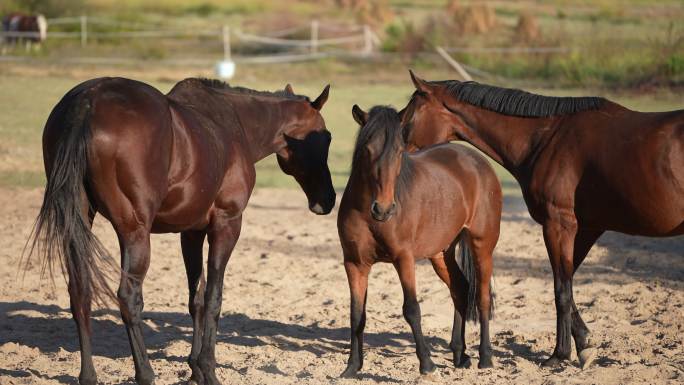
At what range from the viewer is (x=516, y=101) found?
6.43 metres

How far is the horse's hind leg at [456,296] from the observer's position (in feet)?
19.9

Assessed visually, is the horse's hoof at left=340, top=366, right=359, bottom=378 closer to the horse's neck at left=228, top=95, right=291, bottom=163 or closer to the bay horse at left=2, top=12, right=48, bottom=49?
the horse's neck at left=228, top=95, right=291, bottom=163

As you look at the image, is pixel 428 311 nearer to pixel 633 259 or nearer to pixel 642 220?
pixel 642 220

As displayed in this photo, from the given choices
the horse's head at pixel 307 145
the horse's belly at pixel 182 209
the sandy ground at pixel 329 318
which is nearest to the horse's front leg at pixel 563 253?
the sandy ground at pixel 329 318

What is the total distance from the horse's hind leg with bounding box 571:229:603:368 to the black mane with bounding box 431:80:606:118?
89cm

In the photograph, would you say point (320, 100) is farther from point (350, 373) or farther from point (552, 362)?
point (552, 362)

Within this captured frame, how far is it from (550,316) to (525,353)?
84 cm

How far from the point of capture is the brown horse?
15.9ft

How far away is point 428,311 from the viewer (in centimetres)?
725

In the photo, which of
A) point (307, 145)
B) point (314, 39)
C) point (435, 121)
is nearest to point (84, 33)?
point (314, 39)

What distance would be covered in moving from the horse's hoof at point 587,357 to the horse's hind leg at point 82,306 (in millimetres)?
3008

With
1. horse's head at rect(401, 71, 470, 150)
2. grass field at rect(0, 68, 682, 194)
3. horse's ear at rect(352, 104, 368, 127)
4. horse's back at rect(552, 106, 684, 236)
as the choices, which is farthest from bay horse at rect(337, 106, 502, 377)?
grass field at rect(0, 68, 682, 194)

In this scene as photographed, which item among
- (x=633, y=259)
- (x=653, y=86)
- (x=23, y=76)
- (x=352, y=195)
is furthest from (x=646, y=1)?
(x=352, y=195)

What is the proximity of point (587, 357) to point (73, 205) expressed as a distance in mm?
3318
